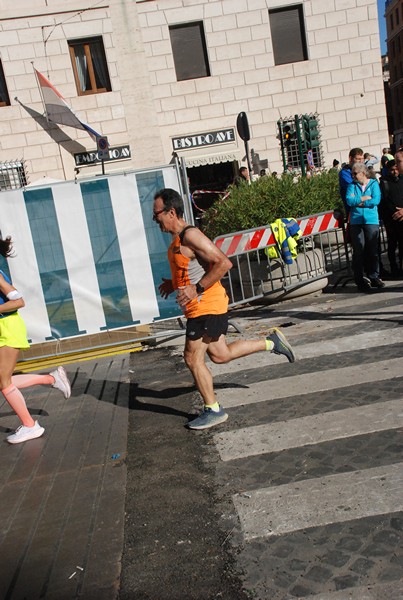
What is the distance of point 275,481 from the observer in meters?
3.87

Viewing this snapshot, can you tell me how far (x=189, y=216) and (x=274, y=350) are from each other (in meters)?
3.02

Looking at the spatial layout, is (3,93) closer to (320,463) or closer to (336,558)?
(320,463)

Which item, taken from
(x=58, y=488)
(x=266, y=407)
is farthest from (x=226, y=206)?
(x=58, y=488)

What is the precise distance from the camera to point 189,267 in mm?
4855

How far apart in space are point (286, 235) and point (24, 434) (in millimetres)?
5166

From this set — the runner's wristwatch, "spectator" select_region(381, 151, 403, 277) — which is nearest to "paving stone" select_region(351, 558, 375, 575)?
the runner's wristwatch

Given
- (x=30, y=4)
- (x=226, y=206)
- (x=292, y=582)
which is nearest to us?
(x=292, y=582)

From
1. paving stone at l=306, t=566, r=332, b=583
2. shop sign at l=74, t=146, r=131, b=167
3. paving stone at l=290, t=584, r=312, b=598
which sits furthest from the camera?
shop sign at l=74, t=146, r=131, b=167

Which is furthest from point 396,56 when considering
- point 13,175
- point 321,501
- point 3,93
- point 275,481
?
point 321,501

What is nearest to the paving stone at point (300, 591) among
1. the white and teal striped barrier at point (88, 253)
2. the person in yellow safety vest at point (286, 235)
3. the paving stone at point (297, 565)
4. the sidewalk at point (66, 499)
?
the paving stone at point (297, 565)

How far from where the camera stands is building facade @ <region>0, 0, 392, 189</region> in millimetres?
19984

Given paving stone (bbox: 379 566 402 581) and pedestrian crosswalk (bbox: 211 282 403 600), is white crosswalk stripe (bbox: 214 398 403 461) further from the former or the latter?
paving stone (bbox: 379 566 402 581)

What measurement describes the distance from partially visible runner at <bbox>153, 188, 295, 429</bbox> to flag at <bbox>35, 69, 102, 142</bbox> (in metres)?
15.6

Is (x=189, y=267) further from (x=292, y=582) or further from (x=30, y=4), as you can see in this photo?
(x=30, y=4)
